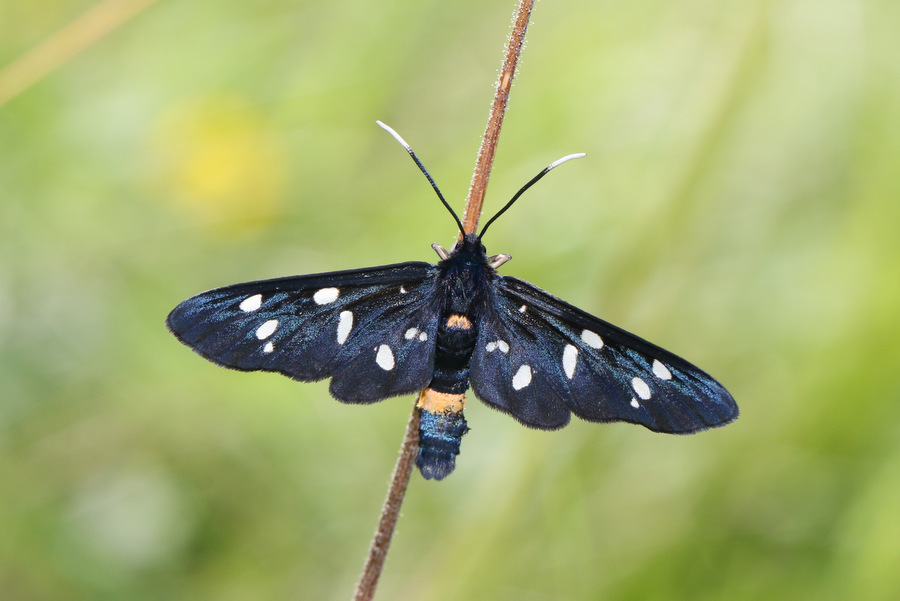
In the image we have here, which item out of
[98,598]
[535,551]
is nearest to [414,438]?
[535,551]

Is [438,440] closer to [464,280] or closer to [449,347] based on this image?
[449,347]

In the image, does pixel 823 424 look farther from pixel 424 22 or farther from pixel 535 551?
pixel 424 22

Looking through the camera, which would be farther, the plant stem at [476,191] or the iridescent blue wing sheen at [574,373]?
the iridescent blue wing sheen at [574,373]

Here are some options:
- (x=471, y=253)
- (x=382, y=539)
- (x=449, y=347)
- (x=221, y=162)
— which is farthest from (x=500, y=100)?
(x=221, y=162)

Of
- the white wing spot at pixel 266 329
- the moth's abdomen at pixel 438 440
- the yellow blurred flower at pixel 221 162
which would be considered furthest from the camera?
the yellow blurred flower at pixel 221 162

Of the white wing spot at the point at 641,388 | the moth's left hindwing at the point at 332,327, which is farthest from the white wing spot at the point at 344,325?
the white wing spot at the point at 641,388

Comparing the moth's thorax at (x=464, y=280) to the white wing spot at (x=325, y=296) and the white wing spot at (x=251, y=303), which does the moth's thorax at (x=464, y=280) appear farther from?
the white wing spot at (x=251, y=303)

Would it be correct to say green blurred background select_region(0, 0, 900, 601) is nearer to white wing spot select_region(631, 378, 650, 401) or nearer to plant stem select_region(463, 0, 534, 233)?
white wing spot select_region(631, 378, 650, 401)
